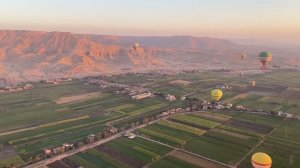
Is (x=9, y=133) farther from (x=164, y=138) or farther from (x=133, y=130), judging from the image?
(x=164, y=138)

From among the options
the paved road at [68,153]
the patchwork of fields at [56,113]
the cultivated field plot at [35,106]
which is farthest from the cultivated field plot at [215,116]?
the cultivated field plot at [35,106]

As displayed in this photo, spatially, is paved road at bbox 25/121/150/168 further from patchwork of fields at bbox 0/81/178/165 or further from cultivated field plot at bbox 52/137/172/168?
patchwork of fields at bbox 0/81/178/165

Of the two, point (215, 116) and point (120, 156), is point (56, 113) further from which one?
point (215, 116)

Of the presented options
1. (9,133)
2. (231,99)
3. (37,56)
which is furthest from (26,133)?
(37,56)

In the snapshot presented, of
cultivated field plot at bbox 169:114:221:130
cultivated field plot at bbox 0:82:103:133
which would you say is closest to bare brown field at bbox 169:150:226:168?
cultivated field plot at bbox 169:114:221:130

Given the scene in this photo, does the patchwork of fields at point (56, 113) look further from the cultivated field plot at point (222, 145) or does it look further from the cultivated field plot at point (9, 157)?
the cultivated field plot at point (222, 145)

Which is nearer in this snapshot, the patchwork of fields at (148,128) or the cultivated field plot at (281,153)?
the cultivated field plot at (281,153)

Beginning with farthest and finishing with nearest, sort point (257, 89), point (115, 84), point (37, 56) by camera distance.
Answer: point (37, 56) < point (115, 84) < point (257, 89)
